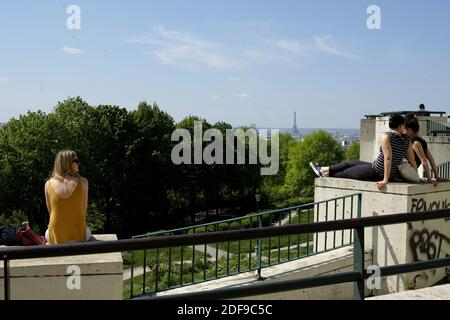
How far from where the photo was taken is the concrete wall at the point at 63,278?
4.47 meters

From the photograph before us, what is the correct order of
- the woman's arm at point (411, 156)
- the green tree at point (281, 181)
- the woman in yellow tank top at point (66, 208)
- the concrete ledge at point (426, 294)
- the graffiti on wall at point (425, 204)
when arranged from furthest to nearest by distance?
1. the green tree at point (281, 181)
2. the woman's arm at point (411, 156)
3. the graffiti on wall at point (425, 204)
4. the woman in yellow tank top at point (66, 208)
5. the concrete ledge at point (426, 294)

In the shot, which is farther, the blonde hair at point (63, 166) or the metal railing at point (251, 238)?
the blonde hair at point (63, 166)

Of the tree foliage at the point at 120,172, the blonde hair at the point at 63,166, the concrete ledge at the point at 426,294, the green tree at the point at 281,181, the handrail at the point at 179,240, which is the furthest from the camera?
the green tree at the point at 281,181

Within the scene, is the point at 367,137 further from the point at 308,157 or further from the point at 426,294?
the point at 308,157

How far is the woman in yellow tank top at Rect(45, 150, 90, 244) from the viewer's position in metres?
5.36

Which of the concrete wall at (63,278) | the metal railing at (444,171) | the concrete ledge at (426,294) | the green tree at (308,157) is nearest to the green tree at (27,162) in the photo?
the metal railing at (444,171)

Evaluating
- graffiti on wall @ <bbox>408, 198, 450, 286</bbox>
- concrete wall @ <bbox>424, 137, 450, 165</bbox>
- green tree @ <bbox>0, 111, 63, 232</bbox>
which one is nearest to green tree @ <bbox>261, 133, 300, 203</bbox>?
green tree @ <bbox>0, 111, 63, 232</bbox>

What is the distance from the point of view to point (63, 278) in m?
4.50

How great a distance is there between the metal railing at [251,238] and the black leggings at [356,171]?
13.5 ft

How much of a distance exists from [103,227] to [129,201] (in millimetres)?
3618

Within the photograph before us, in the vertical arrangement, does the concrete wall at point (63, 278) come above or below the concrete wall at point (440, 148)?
below

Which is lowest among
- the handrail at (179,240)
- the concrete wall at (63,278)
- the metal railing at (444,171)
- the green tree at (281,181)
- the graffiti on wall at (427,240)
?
the green tree at (281,181)

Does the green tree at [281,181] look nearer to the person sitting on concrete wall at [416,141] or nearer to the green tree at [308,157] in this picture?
the green tree at [308,157]

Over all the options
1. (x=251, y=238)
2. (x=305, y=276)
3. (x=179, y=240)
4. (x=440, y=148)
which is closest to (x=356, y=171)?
(x=305, y=276)
